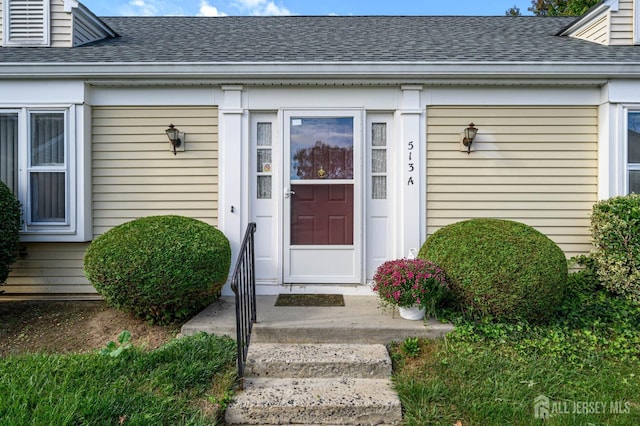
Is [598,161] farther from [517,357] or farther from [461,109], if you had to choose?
[517,357]

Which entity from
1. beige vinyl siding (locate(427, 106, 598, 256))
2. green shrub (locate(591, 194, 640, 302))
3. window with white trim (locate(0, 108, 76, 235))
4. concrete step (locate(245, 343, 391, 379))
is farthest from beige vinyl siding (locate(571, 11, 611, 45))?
window with white trim (locate(0, 108, 76, 235))

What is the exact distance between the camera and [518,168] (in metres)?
4.12

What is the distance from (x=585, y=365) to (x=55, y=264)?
208 inches

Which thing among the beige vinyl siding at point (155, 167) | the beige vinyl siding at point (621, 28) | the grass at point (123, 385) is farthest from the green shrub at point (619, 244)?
the beige vinyl siding at point (155, 167)

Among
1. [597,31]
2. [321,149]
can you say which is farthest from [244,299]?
[597,31]

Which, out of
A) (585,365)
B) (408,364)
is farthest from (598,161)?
(408,364)

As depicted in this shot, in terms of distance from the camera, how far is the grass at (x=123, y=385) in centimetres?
210

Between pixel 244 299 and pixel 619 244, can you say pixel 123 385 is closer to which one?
pixel 244 299

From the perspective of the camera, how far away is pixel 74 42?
4.59 meters

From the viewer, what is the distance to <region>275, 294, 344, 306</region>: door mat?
147 inches

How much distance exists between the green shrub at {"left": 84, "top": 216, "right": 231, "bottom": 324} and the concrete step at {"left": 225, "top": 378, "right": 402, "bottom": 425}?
1.22 m

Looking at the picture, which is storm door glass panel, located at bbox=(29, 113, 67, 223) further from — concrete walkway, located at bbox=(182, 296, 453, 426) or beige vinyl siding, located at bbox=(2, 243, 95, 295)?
concrete walkway, located at bbox=(182, 296, 453, 426)

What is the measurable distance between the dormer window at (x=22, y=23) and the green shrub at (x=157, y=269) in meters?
2.94

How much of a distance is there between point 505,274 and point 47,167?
4820mm
